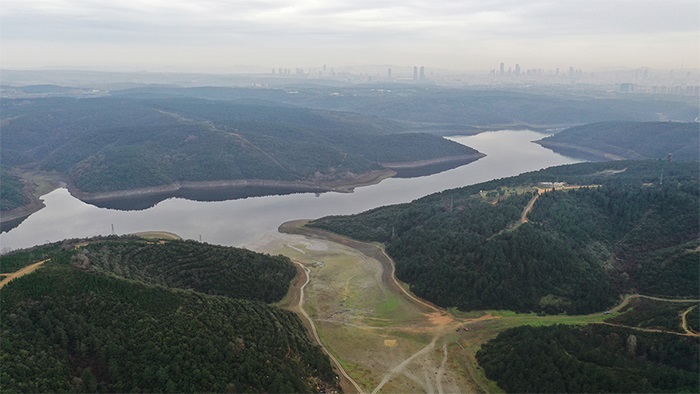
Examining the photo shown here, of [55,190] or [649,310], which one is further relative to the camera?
[55,190]

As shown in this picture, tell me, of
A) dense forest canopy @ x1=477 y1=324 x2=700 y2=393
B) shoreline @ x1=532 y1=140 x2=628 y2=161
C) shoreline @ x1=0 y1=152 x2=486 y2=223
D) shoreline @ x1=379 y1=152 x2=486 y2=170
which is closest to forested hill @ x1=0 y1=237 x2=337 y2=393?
dense forest canopy @ x1=477 y1=324 x2=700 y2=393

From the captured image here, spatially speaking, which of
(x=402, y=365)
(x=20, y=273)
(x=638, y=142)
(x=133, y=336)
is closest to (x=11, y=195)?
(x=20, y=273)

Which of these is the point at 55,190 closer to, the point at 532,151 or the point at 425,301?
the point at 425,301

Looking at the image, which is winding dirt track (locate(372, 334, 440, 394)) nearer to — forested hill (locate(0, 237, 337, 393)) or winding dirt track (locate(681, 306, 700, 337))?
forested hill (locate(0, 237, 337, 393))

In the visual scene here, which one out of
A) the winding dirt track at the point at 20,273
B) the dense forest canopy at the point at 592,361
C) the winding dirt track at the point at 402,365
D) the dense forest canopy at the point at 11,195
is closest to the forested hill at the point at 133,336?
the winding dirt track at the point at 20,273

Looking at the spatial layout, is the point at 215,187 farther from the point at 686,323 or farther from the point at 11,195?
the point at 686,323

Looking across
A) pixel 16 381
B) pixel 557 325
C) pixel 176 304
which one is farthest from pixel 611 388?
pixel 16 381

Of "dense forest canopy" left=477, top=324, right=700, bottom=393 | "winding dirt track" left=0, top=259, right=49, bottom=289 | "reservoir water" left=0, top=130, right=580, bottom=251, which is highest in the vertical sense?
"winding dirt track" left=0, top=259, right=49, bottom=289

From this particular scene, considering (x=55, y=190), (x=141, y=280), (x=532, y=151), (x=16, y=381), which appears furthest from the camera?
(x=532, y=151)
